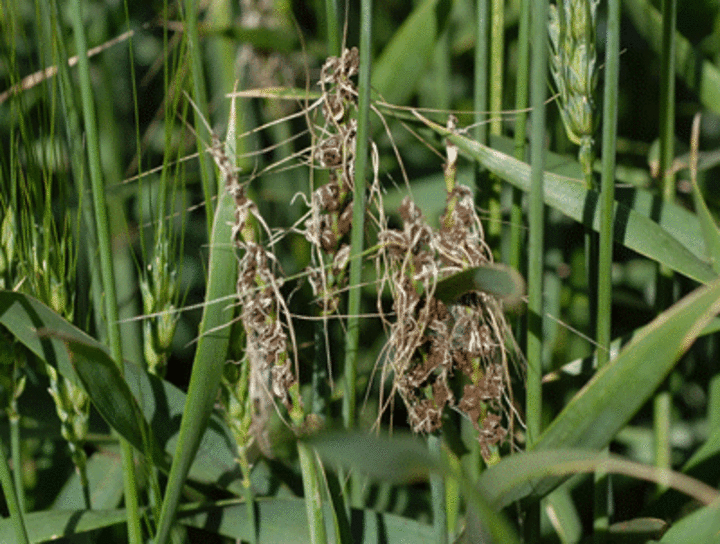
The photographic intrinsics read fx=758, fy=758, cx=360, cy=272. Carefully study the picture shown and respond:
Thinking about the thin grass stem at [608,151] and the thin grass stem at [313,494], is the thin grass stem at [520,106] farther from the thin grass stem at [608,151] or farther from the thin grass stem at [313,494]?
the thin grass stem at [313,494]

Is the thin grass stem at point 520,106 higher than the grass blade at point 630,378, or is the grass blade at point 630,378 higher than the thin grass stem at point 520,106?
the thin grass stem at point 520,106

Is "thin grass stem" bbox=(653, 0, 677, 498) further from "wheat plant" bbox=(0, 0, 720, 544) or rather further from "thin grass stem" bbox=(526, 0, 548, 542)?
"thin grass stem" bbox=(526, 0, 548, 542)

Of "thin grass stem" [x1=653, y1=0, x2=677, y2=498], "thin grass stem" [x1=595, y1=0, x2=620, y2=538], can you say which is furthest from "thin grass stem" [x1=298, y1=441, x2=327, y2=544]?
"thin grass stem" [x1=653, y1=0, x2=677, y2=498]

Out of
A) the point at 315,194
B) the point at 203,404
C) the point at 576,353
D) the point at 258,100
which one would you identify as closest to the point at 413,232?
the point at 315,194

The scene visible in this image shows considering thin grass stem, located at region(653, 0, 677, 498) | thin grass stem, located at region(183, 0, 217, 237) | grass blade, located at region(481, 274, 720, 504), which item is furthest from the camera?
thin grass stem, located at region(653, 0, 677, 498)

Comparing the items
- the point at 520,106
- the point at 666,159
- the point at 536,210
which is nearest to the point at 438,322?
the point at 536,210

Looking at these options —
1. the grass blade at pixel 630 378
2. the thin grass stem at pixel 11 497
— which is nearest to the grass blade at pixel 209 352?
the thin grass stem at pixel 11 497

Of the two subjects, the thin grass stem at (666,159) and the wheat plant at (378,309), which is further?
A: the thin grass stem at (666,159)

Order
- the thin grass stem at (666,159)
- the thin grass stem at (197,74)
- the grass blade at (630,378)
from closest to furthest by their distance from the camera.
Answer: the grass blade at (630,378) → the thin grass stem at (197,74) → the thin grass stem at (666,159)

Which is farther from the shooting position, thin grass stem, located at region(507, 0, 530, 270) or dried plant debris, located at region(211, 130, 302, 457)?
thin grass stem, located at region(507, 0, 530, 270)
